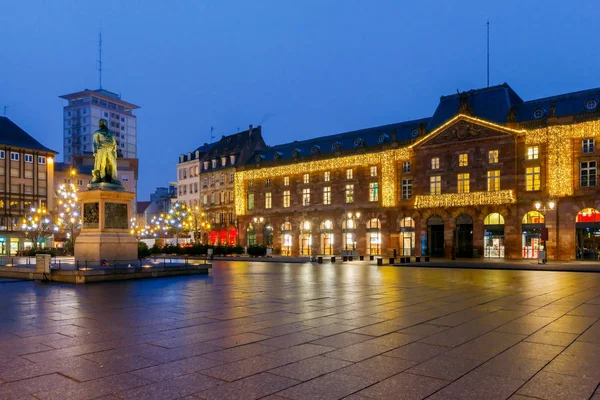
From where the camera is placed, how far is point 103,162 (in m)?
26.8

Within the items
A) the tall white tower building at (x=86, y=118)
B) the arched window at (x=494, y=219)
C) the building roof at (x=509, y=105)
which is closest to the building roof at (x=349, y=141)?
the building roof at (x=509, y=105)

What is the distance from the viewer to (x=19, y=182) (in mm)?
80188

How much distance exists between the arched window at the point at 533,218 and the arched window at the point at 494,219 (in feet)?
7.43

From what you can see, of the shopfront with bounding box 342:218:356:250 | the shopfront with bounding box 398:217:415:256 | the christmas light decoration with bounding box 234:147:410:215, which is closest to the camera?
the shopfront with bounding box 398:217:415:256

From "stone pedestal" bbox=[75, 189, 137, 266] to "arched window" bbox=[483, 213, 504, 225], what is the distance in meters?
37.5

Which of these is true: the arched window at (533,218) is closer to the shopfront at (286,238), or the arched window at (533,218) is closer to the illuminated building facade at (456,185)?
the illuminated building facade at (456,185)

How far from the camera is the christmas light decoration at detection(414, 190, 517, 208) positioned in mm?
51031

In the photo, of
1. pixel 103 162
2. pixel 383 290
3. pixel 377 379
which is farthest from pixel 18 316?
pixel 103 162

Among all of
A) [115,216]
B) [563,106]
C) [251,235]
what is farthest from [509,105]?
[115,216]

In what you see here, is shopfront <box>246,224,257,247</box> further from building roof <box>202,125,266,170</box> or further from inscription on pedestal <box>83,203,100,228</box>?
inscription on pedestal <box>83,203,100,228</box>

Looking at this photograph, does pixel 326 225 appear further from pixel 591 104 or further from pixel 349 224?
pixel 591 104

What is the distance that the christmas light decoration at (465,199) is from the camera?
167 feet

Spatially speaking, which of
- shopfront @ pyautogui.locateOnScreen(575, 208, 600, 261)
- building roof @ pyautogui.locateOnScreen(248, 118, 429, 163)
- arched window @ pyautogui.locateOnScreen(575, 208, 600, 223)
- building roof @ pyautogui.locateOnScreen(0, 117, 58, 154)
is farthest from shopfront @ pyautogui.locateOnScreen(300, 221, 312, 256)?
building roof @ pyautogui.locateOnScreen(0, 117, 58, 154)

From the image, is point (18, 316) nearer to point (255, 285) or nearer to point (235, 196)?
point (255, 285)
